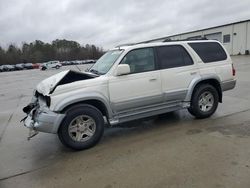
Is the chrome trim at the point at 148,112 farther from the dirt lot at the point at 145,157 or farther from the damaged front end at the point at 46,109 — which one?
the damaged front end at the point at 46,109

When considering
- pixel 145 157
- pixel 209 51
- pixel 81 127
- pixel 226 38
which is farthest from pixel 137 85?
pixel 226 38

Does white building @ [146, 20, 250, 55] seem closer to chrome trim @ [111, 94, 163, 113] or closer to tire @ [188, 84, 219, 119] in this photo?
tire @ [188, 84, 219, 119]

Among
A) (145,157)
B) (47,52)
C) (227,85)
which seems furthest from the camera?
(47,52)

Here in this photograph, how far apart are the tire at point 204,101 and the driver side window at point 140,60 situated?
1340 millimetres

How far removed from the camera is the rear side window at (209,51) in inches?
251

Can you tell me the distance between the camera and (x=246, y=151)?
171 inches

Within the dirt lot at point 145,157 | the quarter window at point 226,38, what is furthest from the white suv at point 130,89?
the quarter window at point 226,38

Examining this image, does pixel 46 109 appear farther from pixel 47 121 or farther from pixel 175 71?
pixel 175 71

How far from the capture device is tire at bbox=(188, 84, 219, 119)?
20.5ft

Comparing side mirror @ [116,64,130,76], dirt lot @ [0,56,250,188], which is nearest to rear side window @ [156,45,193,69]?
side mirror @ [116,64,130,76]

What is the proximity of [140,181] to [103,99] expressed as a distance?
75.2 inches

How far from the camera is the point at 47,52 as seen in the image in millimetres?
94438

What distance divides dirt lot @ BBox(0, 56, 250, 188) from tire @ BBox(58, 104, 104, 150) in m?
0.17

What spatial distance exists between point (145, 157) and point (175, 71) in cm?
226
